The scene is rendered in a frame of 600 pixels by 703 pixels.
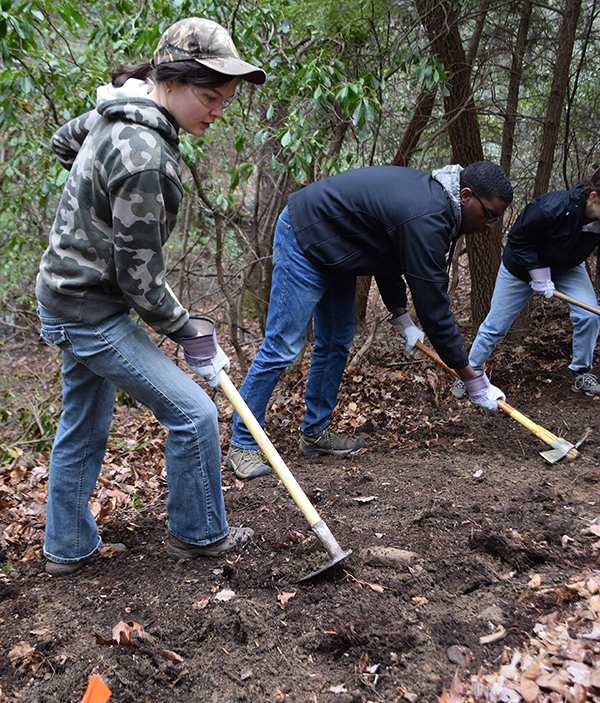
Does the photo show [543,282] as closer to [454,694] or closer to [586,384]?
[586,384]

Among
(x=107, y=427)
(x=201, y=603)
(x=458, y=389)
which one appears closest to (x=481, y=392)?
(x=458, y=389)

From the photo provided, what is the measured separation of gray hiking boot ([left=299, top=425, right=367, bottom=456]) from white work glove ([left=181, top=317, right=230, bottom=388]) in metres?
1.63

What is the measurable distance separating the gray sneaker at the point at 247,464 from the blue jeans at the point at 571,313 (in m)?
2.23

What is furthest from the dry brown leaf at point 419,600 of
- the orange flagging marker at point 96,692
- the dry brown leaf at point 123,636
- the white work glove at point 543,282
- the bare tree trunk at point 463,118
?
the bare tree trunk at point 463,118

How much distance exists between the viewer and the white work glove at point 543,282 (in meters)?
4.42

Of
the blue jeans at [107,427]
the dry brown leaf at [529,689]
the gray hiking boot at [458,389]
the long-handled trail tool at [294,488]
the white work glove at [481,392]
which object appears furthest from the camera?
the gray hiking boot at [458,389]

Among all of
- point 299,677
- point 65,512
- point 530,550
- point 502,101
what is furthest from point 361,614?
point 502,101

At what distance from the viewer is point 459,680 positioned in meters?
1.73

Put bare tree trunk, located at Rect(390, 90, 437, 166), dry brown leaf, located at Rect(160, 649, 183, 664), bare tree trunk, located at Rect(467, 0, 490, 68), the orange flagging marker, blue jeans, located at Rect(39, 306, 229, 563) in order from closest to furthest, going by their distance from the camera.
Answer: the orange flagging marker
dry brown leaf, located at Rect(160, 649, 183, 664)
blue jeans, located at Rect(39, 306, 229, 563)
bare tree trunk, located at Rect(467, 0, 490, 68)
bare tree trunk, located at Rect(390, 90, 437, 166)

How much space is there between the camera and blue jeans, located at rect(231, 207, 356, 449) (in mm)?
3434

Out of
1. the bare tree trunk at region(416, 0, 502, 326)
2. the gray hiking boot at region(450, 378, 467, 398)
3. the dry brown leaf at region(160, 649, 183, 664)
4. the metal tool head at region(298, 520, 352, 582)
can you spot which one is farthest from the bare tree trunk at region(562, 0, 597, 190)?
the dry brown leaf at region(160, 649, 183, 664)

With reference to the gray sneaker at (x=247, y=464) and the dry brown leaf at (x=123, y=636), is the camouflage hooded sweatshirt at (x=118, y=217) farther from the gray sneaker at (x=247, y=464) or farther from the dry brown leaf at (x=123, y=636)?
the gray sneaker at (x=247, y=464)

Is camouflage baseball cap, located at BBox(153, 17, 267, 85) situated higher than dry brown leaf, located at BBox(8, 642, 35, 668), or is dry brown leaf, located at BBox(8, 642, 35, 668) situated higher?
camouflage baseball cap, located at BBox(153, 17, 267, 85)

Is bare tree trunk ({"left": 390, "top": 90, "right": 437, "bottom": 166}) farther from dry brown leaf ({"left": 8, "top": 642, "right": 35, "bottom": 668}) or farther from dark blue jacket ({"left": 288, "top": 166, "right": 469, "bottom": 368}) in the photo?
dry brown leaf ({"left": 8, "top": 642, "right": 35, "bottom": 668})
